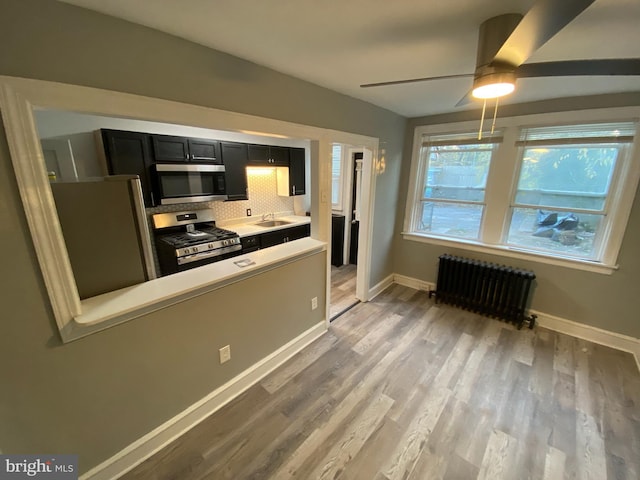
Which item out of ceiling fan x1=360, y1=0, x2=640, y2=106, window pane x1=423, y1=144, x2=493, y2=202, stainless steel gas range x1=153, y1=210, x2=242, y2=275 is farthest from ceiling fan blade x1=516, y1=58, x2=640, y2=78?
stainless steel gas range x1=153, y1=210, x2=242, y2=275

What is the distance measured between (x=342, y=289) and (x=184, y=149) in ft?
9.21

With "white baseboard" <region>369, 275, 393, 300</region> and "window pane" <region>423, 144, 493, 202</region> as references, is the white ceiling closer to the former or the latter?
"window pane" <region>423, 144, 493, 202</region>

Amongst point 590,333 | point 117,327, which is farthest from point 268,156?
point 590,333

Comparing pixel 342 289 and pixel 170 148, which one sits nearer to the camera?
pixel 170 148

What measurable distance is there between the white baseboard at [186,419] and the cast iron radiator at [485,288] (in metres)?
2.10

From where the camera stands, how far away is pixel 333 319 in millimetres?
3021

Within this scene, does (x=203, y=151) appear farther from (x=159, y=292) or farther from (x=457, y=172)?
(x=457, y=172)

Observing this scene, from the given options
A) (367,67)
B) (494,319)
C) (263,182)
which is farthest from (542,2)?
(263,182)

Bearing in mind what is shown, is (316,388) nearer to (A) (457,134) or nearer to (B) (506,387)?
(B) (506,387)

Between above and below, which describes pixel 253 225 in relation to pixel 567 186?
below

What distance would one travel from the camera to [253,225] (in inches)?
161

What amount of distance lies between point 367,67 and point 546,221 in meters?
2.67

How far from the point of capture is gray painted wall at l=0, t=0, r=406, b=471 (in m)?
1.05

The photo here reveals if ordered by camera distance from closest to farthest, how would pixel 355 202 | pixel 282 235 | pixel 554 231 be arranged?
pixel 554 231 < pixel 282 235 < pixel 355 202
